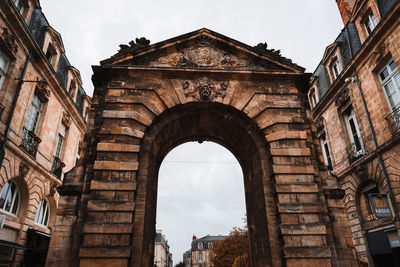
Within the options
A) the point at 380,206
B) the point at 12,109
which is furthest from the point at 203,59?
the point at 380,206

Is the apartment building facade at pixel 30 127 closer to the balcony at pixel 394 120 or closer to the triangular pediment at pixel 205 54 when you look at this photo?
the triangular pediment at pixel 205 54

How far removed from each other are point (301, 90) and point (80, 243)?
322 inches

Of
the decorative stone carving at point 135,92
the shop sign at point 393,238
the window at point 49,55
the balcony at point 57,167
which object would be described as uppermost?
the window at point 49,55

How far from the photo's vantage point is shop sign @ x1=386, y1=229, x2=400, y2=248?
974 centimetres

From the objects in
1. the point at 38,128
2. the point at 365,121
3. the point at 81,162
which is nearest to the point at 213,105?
the point at 81,162

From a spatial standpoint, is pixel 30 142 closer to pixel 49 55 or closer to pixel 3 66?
pixel 3 66

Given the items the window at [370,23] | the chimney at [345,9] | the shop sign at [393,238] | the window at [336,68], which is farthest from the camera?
the chimney at [345,9]

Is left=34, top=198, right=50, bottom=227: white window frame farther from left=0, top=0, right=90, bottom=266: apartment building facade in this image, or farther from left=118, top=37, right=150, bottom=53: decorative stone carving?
left=118, top=37, right=150, bottom=53: decorative stone carving

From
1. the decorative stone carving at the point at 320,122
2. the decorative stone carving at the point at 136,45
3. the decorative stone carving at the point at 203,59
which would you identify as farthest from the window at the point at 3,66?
the decorative stone carving at the point at 320,122

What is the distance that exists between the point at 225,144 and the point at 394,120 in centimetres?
629

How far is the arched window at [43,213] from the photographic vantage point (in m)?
12.5

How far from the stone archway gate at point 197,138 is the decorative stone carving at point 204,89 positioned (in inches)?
1.4

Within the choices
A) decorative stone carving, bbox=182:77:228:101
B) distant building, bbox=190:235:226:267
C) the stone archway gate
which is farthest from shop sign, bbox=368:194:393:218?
distant building, bbox=190:235:226:267

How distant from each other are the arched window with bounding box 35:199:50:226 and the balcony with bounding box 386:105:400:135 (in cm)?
1518
